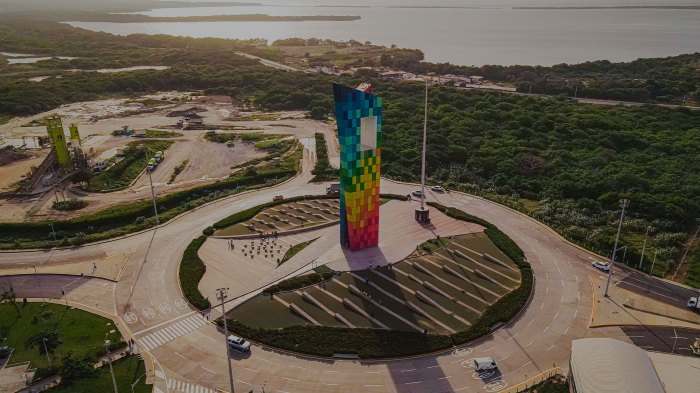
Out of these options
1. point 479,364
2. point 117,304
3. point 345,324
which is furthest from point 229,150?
point 479,364

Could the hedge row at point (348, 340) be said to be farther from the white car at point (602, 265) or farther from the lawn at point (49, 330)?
the white car at point (602, 265)

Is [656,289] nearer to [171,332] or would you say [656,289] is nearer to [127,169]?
[171,332]

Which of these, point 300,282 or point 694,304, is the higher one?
point 300,282

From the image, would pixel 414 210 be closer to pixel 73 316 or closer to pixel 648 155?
pixel 73 316

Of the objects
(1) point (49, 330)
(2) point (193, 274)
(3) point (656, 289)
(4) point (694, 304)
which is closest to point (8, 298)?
(1) point (49, 330)

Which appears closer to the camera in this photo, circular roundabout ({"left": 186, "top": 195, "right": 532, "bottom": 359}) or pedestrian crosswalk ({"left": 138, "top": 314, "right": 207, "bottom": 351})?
pedestrian crosswalk ({"left": 138, "top": 314, "right": 207, "bottom": 351})

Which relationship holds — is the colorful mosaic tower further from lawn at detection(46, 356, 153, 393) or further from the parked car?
the parked car

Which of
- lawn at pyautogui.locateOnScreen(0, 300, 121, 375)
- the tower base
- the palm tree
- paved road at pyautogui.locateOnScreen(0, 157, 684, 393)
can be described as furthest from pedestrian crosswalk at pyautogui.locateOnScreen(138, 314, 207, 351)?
the tower base

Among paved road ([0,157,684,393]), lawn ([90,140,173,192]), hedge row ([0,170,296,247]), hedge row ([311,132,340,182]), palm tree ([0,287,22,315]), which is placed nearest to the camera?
paved road ([0,157,684,393])
